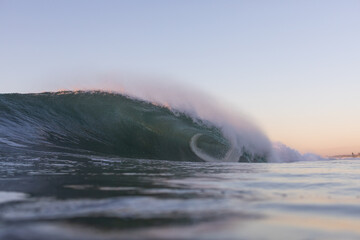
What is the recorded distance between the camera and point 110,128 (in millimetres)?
11000

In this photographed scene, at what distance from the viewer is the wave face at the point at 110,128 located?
342 inches

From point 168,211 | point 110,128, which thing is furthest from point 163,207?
point 110,128

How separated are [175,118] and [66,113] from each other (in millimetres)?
4276

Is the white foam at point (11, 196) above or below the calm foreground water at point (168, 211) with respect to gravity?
below

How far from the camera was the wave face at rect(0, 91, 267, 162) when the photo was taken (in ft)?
28.5

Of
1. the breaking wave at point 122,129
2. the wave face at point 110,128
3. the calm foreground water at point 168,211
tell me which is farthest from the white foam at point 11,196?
the wave face at point 110,128

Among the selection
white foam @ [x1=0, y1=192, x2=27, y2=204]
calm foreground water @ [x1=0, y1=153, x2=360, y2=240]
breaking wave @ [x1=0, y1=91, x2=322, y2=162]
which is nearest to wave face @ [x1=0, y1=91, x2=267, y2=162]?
breaking wave @ [x1=0, y1=91, x2=322, y2=162]

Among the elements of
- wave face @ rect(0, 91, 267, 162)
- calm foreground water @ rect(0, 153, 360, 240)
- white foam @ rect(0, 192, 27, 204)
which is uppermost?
wave face @ rect(0, 91, 267, 162)

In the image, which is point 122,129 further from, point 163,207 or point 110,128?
point 163,207

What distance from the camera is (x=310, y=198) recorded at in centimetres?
272

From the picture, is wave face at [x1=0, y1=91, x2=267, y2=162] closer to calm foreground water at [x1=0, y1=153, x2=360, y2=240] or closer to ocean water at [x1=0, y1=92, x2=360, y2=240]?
ocean water at [x1=0, y1=92, x2=360, y2=240]

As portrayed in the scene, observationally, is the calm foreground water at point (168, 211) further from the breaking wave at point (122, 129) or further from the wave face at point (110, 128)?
the wave face at point (110, 128)

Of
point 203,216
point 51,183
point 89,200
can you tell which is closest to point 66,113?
point 51,183

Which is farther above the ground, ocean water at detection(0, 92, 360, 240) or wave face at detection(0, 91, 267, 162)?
wave face at detection(0, 91, 267, 162)
